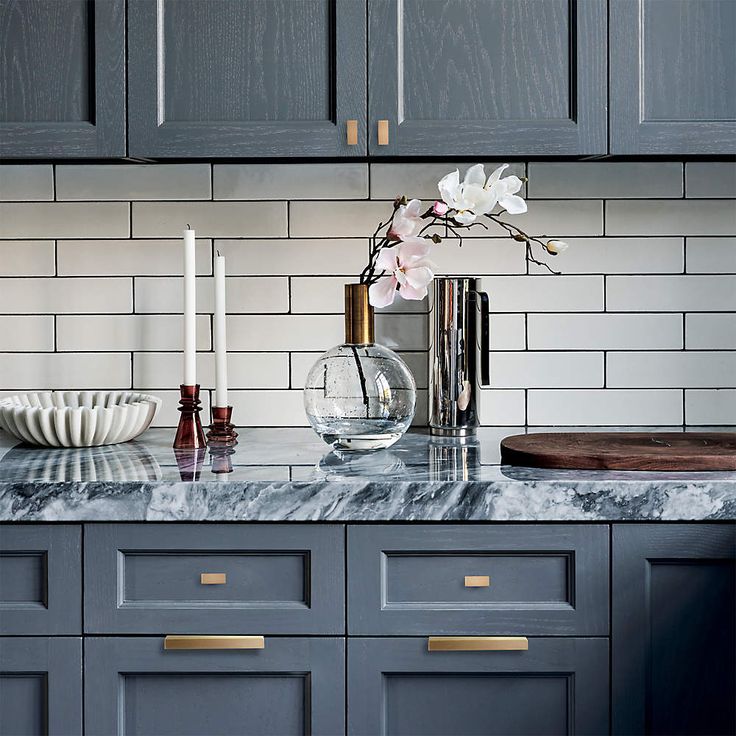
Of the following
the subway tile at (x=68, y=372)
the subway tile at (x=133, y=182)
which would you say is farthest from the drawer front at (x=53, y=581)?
the subway tile at (x=133, y=182)

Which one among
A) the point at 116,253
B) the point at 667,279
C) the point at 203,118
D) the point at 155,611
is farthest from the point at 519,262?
the point at 155,611

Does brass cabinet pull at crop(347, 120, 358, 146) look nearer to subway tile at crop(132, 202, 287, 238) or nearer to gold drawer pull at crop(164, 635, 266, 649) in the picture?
subway tile at crop(132, 202, 287, 238)

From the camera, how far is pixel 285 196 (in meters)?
2.10

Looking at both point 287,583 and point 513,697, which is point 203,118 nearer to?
point 287,583

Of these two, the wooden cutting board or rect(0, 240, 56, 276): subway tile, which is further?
rect(0, 240, 56, 276): subway tile

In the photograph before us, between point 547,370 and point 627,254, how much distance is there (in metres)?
0.33

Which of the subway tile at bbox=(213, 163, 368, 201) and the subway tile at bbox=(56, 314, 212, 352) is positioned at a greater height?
the subway tile at bbox=(213, 163, 368, 201)

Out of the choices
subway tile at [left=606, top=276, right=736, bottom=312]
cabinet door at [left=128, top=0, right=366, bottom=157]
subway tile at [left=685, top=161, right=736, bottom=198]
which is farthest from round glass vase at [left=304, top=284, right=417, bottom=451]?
subway tile at [left=685, top=161, right=736, bottom=198]

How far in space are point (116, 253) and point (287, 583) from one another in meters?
1.02

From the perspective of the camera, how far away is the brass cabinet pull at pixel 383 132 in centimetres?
174

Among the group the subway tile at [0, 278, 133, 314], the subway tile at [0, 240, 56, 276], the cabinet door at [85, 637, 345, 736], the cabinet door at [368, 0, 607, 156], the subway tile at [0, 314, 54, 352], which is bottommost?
the cabinet door at [85, 637, 345, 736]

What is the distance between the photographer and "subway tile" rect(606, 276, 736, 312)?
82.5 inches

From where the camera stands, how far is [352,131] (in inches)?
68.9

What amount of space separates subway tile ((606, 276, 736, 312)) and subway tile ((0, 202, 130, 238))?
118 centimetres
